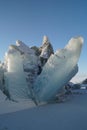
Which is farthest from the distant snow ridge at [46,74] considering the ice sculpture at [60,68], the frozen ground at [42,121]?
the frozen ground at [42,121]

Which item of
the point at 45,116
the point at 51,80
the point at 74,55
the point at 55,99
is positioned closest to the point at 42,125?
the point at 45,116

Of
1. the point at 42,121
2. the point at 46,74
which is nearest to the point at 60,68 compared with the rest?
the point at 46,74

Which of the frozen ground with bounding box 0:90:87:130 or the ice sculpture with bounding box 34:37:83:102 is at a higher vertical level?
the ice sculpture with bounding box 34:37:83:102

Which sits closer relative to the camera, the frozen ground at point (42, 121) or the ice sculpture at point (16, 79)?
the frozen ground at point (42, 121)

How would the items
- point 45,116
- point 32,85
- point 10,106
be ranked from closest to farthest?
point 45,116 < point 10,106 < point 32,85

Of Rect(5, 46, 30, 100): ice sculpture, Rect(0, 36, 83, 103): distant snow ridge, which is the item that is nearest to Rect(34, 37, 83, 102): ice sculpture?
Rect(0, 36, 83, 103): distant snow ridge

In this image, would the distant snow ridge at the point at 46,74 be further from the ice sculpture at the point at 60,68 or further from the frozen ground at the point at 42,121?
the frozen ground at the point at 42,121

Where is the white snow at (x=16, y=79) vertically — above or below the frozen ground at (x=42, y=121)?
above

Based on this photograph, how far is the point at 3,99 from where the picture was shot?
9.94 meters

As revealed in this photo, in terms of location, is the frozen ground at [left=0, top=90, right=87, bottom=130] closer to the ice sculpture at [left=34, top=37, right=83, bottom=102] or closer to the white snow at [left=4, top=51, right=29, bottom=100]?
the white snow at [left=4, top=51, right=29, bottom=100]

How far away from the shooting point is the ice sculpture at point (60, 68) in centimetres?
873

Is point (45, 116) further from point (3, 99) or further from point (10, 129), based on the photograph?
point (3, 99)

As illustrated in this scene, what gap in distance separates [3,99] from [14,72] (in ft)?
6.01

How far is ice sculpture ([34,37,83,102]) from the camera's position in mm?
8734
